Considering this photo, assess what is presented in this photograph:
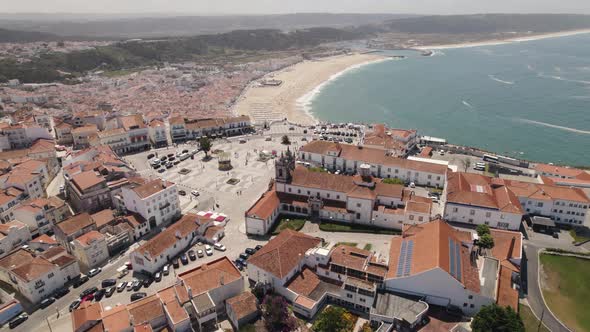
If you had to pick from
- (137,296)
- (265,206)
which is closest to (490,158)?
(265,206)

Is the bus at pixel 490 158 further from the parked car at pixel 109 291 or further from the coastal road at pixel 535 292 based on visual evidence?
the parked car at pixel 109 291

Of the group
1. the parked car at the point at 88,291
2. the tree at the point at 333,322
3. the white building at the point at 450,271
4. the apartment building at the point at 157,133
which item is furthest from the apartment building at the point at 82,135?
the white building at the point at 450,271

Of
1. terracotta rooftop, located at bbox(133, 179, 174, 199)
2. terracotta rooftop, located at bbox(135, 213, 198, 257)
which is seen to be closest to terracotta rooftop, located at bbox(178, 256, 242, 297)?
→ terracotta rooftop, located at bbox(135, 213, 198, 257)

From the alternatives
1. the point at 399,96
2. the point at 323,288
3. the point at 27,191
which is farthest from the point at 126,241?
the point at 399,96

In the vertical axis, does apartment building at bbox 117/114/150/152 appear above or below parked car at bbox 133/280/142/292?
above

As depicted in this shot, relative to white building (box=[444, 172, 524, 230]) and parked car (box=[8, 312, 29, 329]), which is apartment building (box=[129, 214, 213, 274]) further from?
white building (box=[444, 172, 524, 230])

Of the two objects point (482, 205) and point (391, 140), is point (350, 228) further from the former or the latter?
point (391, 140)
